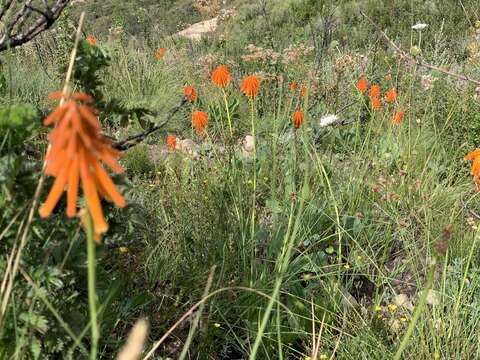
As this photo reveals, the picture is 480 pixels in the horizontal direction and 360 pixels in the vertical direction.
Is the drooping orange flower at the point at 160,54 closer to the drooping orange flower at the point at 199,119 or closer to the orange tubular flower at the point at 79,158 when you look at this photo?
the drooping orange flower at the point at 199,119

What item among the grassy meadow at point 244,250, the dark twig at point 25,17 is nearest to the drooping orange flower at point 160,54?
the grassy meadow at point 244,250

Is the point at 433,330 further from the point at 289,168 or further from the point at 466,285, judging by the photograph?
the point at 289,168

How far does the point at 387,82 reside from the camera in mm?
4340

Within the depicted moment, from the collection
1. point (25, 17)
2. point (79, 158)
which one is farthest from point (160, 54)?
point (79, 158)

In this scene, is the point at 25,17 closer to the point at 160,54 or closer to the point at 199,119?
the point at 199,119

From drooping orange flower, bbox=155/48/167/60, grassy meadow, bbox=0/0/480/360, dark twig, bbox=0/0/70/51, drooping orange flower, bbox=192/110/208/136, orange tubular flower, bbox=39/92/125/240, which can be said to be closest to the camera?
orange tubular flower, bbox=39/92/125/240

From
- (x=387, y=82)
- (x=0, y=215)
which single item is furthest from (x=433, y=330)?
(x=387, y=82)

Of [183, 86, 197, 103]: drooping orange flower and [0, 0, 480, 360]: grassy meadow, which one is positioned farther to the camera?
[183, 86, 197, 103]: drooping orange flower

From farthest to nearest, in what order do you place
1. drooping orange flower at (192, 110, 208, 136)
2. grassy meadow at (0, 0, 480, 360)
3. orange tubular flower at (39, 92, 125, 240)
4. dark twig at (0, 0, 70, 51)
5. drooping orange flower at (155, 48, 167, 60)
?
drooping orange flower at (155, 48, 167, 60) < drooping orange flower at (192, 110, 208, 136) < dark twig at (0, 0, 70, 51) < grassy meadow at (0, 0, 480, 360) < orange tubular flower at (39, 92, 125, 240)

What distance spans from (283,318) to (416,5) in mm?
7660

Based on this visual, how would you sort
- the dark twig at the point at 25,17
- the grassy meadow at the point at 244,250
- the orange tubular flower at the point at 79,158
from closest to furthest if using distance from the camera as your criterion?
the orange tubular flower at the point at 79,158
the grassy meadow at the point at 244,250
the dark twig at the point at 25,17

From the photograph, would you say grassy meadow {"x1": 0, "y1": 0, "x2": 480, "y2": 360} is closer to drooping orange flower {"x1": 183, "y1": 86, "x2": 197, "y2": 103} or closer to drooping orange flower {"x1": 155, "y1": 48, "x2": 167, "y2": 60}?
drooping orange flower {"x1": 183, "y1": 86, "x2": 197, "y2": 103}

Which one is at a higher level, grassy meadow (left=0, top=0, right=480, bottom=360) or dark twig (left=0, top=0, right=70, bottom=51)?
dark twig (left=0, top=0, right=70, bottom=51)

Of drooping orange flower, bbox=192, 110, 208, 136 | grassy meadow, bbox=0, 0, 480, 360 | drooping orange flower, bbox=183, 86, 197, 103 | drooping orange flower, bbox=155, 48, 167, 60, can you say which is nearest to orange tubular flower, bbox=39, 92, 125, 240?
grassy meadow, bbox=0, 0, 480, 360
